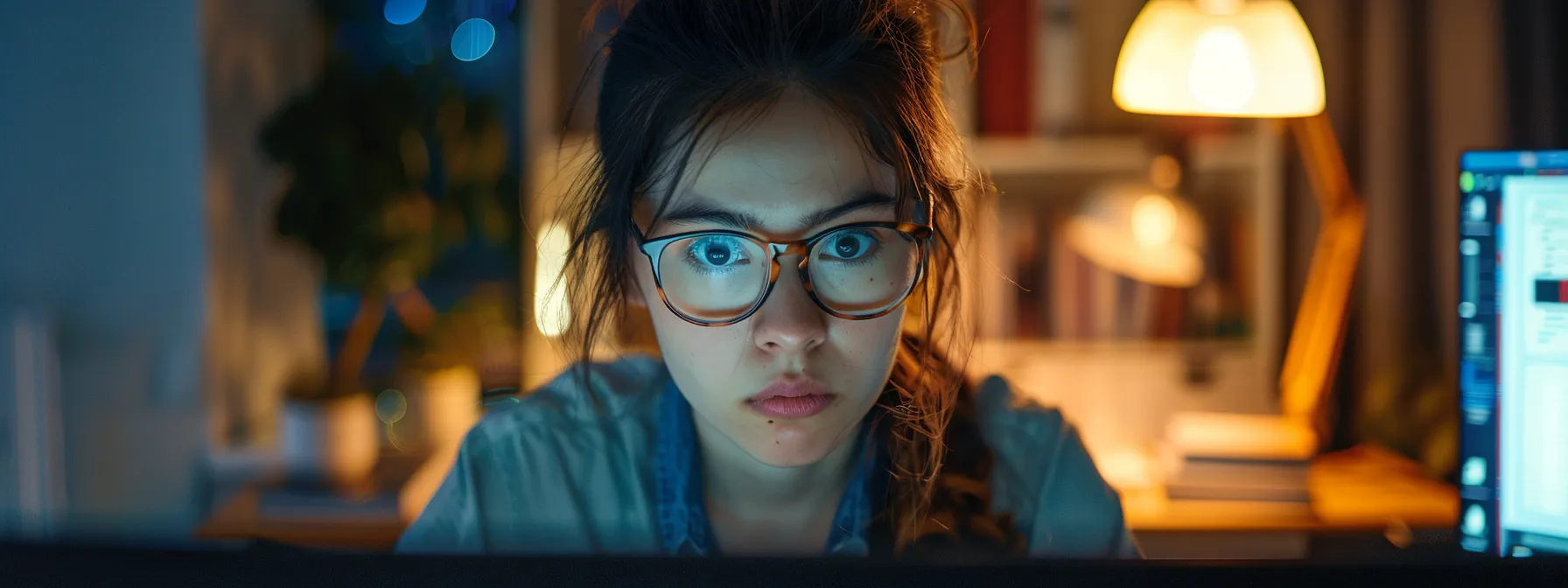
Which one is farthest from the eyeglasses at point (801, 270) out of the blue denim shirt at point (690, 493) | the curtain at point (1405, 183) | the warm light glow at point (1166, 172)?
the curtain at point (1405, 183)

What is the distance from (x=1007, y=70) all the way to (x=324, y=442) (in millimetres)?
1476

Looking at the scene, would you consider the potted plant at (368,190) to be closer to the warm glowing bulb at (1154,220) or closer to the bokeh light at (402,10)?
the bokeh light at (402,10)

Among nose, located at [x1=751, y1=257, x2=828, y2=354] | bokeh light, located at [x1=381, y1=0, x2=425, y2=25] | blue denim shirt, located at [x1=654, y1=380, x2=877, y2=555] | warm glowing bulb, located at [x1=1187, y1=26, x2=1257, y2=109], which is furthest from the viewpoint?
bokeh light, located at [x1=381, y1=0, x2=425, y2=25]

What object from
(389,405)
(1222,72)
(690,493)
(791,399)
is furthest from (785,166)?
(389,405)

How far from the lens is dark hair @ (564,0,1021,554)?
66 cm

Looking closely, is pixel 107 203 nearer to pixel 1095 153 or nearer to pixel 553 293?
pixel 553 293

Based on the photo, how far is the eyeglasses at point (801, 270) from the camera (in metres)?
0.62

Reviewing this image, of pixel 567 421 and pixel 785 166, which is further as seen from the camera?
pixel 567 421

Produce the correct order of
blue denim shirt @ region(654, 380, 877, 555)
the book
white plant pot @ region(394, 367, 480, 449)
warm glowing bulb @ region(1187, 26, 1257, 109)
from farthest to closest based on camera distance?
white plant pot @ region(394, 367, 480, 449), the book, warm glowing bulb @ region(1187, 26, 1257, 109), blue denim shirt @ region(654, 380, 877, 555)

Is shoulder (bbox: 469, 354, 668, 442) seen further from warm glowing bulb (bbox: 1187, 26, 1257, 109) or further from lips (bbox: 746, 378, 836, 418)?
warm glowing bulb (bbox: 1187, 26, 1257, 109)

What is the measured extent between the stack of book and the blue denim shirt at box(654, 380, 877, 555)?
1.10 m

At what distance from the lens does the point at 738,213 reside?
63 centimetres

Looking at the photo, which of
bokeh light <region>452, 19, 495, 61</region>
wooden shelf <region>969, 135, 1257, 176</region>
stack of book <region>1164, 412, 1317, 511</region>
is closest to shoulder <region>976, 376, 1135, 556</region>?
stack of book <region>1164, 412, 1317, 511</region>

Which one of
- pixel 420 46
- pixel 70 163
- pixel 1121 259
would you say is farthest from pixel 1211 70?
pixel 70 163
